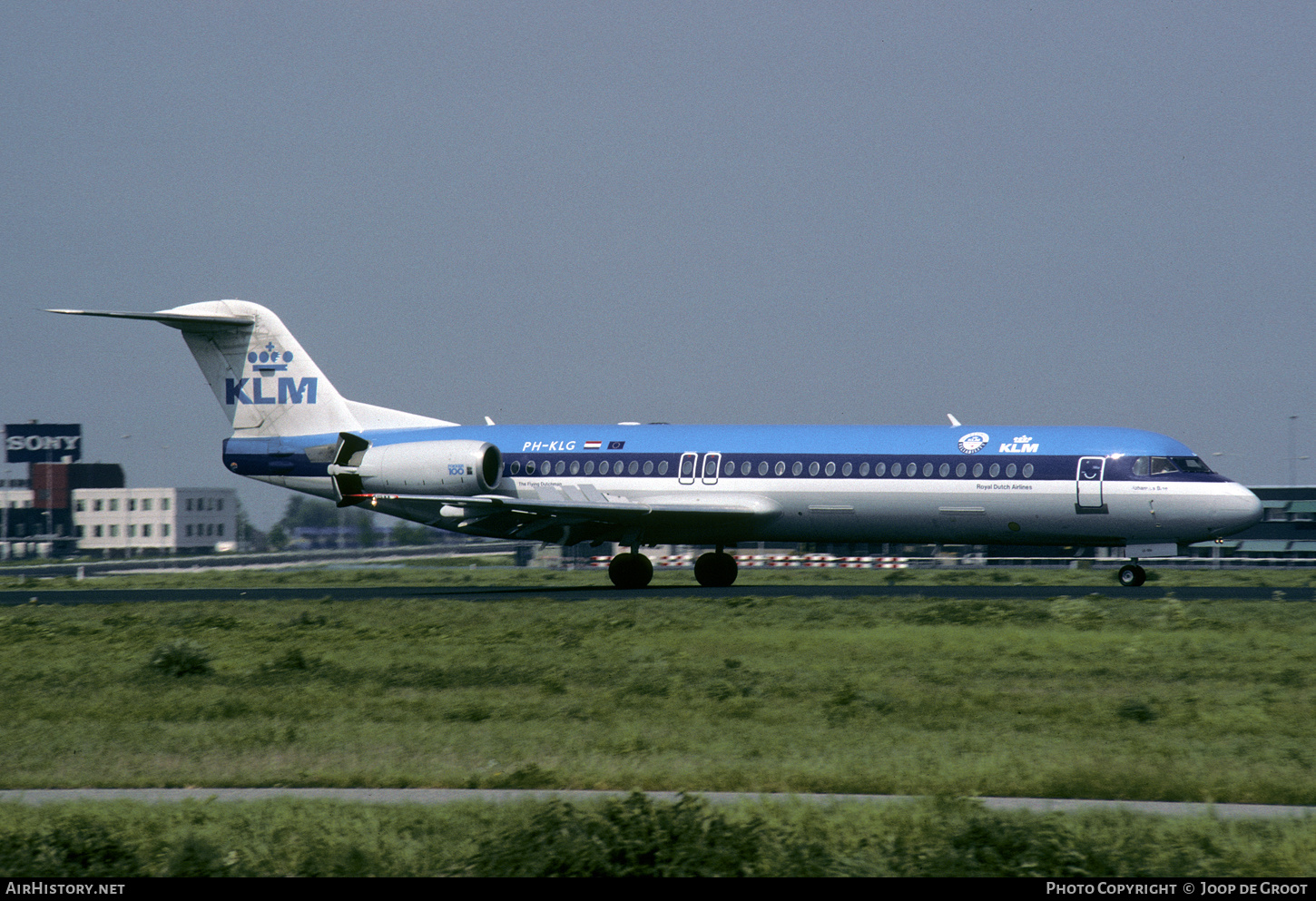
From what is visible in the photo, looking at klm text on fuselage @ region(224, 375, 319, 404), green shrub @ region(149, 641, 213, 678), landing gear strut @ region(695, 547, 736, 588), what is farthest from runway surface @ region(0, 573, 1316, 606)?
green shrub @ region(149, 641, 213, 678)

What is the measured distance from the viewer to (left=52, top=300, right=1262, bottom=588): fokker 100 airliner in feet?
110

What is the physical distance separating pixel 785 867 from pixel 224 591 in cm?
3557

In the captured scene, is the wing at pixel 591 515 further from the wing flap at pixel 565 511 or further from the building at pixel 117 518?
the building at pixel 117 518

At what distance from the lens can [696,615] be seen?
2788cm

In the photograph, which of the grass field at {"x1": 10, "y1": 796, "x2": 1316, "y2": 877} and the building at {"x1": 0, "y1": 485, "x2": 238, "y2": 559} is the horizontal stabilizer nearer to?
the grass field at {"x1": 10, "y1": 796, "x2": 1316, "y2": 877}

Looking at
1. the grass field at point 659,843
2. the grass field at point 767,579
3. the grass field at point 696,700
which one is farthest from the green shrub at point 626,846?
the grass field at point 767,579

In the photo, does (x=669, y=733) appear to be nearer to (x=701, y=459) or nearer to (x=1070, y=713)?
(x=1070, y=713)

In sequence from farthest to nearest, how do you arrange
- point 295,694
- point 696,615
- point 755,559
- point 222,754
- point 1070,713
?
point 755,559 < point 696,615 < point 295,694 < point 1070,713 < point 222,754

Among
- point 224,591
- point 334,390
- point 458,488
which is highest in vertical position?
point 334,390

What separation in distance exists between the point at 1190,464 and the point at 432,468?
19352 mm

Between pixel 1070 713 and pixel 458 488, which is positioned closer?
pixel 1070 713

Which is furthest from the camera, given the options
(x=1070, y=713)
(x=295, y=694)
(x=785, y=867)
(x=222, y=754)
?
(x=295, y=694)
